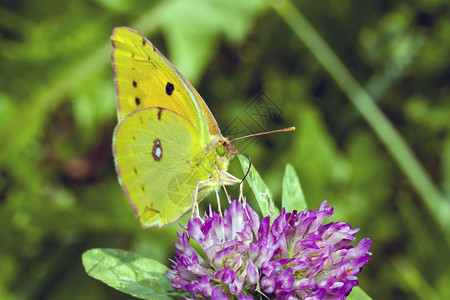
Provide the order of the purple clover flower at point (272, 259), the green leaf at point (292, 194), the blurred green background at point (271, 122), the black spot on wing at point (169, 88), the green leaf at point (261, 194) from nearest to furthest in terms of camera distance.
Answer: the purple clover flower at point (272, 259)
the green leaf at point (261, 194)
the green leaf at point (292, 194)
the black spot on wing at point (169, 88)
the blurred green background at point (271, 122)

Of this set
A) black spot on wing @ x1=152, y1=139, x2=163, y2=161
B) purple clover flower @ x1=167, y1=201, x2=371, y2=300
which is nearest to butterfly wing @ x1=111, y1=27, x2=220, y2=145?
black spot on wing @ x1=152, y1=139, x2=163, y2=161

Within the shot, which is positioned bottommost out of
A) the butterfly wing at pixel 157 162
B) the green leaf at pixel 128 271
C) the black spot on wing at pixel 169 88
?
the green leaf at pixel 128 271

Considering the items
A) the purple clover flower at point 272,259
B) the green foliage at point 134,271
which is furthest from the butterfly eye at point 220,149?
the purple clover flower at point 272,259

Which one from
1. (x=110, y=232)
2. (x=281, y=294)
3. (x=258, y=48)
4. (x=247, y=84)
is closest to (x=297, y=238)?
(x=281, y=294)

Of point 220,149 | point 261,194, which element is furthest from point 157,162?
point 261,194

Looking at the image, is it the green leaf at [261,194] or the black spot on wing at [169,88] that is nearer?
the green leaf at [261,194]

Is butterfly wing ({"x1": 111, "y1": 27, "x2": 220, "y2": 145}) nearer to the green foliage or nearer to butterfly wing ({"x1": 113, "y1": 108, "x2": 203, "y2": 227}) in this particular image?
butterfly wing ({"x1": 113, "y1": 108, "x2": 203, "y2": 227})

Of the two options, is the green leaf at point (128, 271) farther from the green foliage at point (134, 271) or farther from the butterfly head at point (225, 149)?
the butterfly head at point (225, 149)
